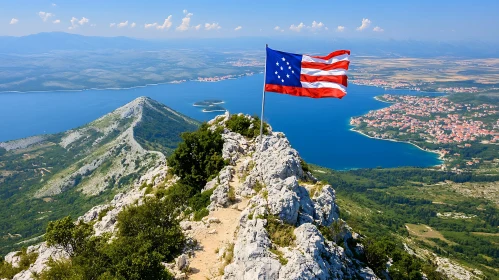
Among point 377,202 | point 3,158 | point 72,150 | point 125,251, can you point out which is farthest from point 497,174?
point 3,158

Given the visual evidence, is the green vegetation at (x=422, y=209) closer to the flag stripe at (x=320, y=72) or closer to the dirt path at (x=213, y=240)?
the dirt path at (x=213, y=240)

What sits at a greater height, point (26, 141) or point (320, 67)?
point (320, 67)

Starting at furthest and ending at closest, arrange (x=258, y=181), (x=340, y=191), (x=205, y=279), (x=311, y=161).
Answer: (x=311, y=161), (x=340, y=191), (x=258, y=181), (x=205, y=279)

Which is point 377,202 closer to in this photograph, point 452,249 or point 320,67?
point 452,249

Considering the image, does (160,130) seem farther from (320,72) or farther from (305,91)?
(320,72)

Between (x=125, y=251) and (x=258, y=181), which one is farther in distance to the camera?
(x=258, y=181)

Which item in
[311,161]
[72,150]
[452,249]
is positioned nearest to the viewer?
[452,249]

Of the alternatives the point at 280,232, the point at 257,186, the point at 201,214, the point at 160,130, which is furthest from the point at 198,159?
the point at 160,130
